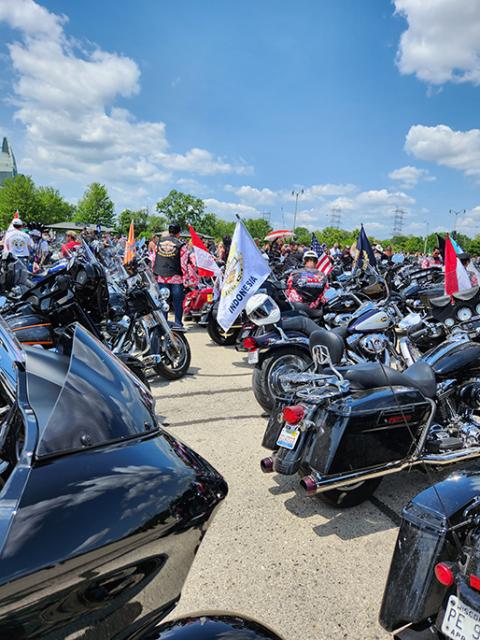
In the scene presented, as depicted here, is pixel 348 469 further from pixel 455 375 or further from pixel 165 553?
pixel 165 553

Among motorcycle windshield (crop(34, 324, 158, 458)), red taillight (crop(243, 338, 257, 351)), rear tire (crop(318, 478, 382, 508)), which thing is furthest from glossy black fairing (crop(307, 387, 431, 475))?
red taillight (crop(243, 338, 257, 351))

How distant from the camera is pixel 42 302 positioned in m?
4.45

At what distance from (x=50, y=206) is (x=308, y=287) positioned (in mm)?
62867

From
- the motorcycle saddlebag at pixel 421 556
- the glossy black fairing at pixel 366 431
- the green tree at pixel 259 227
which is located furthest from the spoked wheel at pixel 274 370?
the green tree at pixel 259 227

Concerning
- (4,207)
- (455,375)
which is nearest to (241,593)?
(455,375)

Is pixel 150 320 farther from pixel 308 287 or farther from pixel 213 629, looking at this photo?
pixel 213 629

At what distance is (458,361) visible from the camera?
3.42 metres

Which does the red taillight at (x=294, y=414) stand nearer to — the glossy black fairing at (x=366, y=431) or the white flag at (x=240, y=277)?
the glossy black fairing at (x=366, y=431)

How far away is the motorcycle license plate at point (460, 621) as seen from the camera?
145cm

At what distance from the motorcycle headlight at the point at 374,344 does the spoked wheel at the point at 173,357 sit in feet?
7.03

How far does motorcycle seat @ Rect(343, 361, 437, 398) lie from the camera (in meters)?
3.05

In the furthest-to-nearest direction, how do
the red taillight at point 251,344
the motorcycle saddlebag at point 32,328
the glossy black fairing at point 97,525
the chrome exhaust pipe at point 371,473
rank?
1. the red taillight at point 251,344
2. the motorcycle saddlebag at point 32,328
3. the chrome exhaust pipe at point 371,473
4. the glossy black fairing at point 97,525

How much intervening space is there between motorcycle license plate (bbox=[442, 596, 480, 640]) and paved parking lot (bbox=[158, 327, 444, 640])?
2.16 feet

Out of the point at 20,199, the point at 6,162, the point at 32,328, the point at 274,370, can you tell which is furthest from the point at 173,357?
the point at 6,162
